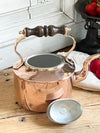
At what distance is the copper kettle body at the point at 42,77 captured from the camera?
57cm

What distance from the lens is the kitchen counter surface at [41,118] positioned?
56 centimetres

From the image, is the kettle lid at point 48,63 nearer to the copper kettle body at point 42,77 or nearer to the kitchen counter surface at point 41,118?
the copper kettle body at point 42,77

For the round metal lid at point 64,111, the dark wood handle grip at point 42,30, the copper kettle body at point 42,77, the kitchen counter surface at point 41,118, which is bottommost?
the kitchen counter surface at point 41,118

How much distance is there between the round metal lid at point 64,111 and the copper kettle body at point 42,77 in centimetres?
1

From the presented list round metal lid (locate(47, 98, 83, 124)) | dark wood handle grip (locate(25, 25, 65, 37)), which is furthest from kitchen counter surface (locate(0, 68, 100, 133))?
dark wood handle grip (locate(25, 25, 65, 37))

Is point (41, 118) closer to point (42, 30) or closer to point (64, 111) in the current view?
point (64, 111)

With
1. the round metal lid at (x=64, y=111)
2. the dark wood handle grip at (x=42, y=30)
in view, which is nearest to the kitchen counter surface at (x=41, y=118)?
the round metal lid at (x=64, y=111)

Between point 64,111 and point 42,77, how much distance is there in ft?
0.34

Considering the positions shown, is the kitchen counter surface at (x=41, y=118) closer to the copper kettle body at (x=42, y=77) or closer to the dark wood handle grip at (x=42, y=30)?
the copper kettle body at (x=42, y=77)

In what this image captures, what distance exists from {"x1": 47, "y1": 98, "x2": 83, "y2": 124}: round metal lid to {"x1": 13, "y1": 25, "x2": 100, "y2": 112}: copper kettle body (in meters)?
0.01

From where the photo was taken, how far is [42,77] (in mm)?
568

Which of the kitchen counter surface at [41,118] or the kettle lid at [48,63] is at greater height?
the kettle lid at [48,63]

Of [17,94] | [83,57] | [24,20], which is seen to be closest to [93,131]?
[17,94]

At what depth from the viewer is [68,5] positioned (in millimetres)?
913
